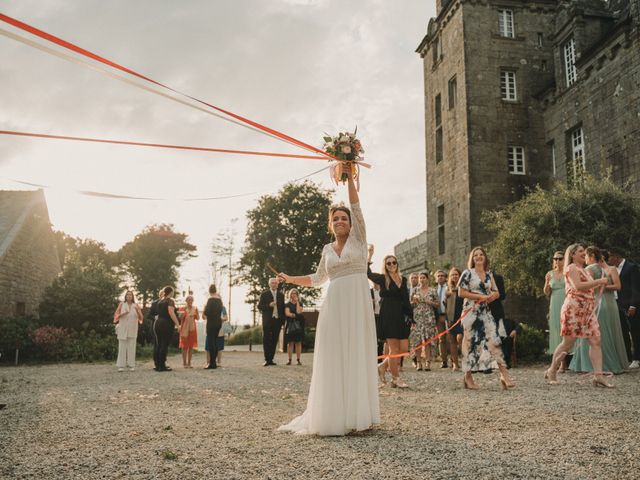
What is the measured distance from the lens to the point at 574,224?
16.2 meters

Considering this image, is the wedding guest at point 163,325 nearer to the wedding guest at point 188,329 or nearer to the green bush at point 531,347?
the wedding guest at point 188,329

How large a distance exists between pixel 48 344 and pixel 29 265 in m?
7.25

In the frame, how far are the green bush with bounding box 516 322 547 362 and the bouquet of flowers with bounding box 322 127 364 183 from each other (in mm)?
9951

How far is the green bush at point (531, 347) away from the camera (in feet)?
44.9

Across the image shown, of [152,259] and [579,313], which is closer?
[579,313]

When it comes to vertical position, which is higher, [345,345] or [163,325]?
[163,325]

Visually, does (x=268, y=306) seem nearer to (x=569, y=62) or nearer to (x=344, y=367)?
(x=344, y=367)

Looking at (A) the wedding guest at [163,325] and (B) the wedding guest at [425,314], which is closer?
(B) the wedding guest at [425,314]

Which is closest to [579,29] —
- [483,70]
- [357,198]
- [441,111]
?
[483,70]

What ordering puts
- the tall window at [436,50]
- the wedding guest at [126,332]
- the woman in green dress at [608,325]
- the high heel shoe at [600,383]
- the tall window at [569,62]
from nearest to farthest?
the high heel shoe at [600,383], the woman in green dress at [608,325], the wedding guest at [126,332], the tall window at [569,62], the tall window at [436,50]

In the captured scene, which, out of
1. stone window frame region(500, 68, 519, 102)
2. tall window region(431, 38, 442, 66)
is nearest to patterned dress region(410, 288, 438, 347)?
stone window frame region(500, 68, 519, 102)

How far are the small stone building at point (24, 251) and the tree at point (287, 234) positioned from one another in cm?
1561

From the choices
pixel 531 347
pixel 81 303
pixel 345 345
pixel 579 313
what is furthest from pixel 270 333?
pixel 81 303

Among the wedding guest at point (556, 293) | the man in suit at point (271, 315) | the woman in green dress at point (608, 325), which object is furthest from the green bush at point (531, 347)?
the man in suit at point (271, 315)
